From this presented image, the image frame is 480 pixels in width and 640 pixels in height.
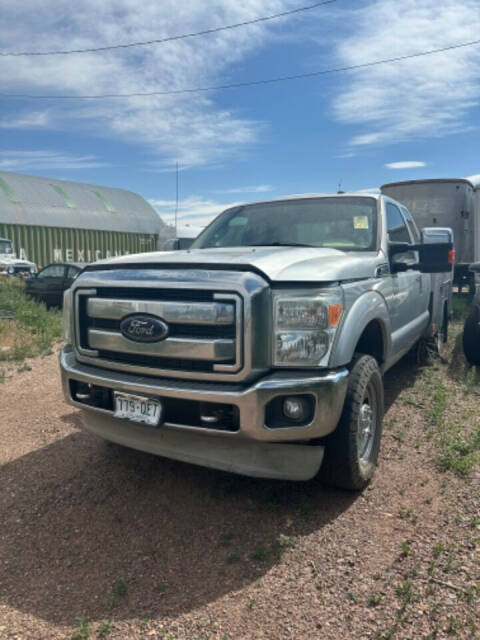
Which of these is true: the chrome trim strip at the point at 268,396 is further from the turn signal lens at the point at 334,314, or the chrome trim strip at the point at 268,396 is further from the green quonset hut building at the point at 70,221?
the green quonset hut building at the point at 70,221

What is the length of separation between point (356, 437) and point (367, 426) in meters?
0.41

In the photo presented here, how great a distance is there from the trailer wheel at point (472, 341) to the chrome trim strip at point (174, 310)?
179 inches

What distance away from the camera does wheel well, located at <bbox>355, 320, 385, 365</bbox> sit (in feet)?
11.9

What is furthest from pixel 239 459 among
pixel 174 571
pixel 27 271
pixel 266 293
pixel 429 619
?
pixel 27 271

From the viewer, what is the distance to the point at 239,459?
2812 millimetres

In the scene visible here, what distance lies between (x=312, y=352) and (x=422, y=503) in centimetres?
128

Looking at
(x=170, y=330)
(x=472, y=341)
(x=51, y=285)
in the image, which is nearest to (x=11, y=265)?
(x=51, y=285)

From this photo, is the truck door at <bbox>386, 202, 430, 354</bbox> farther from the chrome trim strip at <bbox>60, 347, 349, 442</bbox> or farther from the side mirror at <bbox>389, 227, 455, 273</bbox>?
the chrome trim strip at <bbox>60, 347, 349, 442</bbox>

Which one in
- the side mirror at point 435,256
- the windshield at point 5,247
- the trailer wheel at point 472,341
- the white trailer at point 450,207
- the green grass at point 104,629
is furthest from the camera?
the windshield at point 5,247

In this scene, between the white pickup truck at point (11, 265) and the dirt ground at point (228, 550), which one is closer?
the dirt ground at point (228, 550)

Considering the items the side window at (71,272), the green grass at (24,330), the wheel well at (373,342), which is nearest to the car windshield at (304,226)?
the wheel well at (373,342)

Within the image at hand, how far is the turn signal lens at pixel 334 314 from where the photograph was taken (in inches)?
107

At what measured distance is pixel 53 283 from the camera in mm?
13273

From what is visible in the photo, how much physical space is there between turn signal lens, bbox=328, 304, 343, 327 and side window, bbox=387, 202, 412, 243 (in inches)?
69.5
